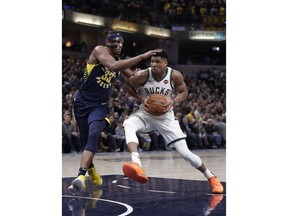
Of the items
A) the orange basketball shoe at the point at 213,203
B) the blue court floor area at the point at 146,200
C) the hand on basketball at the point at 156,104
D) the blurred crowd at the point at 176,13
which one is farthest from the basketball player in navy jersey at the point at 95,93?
the blurred crowd at the point at 176,13

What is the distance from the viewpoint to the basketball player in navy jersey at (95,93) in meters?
6.07

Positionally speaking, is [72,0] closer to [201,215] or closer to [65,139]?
[65,139]

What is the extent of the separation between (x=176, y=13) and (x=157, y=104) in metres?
25.0

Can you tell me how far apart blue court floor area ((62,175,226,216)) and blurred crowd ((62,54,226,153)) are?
18.6 feet

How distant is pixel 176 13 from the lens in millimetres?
30656

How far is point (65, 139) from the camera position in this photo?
43.0 feet

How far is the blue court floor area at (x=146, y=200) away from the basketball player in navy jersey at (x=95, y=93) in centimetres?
31

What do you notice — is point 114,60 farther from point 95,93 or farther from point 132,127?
point 132,127

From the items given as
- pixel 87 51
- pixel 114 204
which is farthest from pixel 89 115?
pixel 87 51

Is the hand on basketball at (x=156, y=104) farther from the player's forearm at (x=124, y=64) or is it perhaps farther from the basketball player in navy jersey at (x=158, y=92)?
the player's forearm at (x=124, y=64)

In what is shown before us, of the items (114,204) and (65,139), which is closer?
(114,204)

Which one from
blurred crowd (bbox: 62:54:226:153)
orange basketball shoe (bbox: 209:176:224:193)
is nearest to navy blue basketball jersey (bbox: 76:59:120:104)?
orange basketball shoe (bbox: 209:176:224:193)
